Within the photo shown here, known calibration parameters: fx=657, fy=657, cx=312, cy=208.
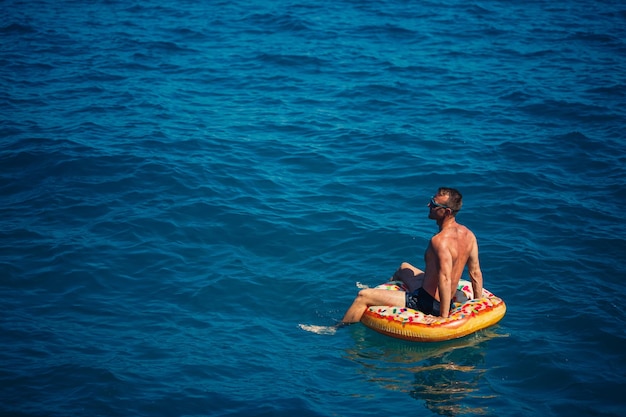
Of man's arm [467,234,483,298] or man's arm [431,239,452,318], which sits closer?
man's arm [431,239,452,318]

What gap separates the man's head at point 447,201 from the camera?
26.2ft

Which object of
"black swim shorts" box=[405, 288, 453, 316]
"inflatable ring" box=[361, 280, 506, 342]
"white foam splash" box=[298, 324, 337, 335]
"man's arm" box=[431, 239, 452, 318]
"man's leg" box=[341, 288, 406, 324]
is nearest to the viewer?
"man's arm" box=[431, 239, 452, 318]

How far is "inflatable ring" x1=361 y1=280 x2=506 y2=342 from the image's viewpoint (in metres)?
8.12

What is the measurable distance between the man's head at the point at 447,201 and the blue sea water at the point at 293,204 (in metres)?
1.69

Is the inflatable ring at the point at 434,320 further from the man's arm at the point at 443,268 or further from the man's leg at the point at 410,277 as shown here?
the man's leg at the point at 410,277

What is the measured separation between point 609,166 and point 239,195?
282 inches

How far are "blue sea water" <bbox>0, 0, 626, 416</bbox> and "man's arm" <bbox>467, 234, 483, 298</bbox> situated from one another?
0.56m

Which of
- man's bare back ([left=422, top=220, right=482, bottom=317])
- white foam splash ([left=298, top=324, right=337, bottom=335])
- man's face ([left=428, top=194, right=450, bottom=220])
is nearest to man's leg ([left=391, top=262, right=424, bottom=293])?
man's bare back ([left=422, top=220, right=482, bottom=317])

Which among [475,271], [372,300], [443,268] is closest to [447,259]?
[443,268]

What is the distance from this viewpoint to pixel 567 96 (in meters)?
15.5

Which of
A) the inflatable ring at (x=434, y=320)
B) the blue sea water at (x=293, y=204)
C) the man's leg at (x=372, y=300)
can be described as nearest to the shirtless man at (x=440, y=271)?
the man's leg at (x=372, y=300)

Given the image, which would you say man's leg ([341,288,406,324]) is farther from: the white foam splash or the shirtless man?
the white foam splash

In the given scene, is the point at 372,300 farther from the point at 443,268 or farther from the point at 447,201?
the point at 447,201

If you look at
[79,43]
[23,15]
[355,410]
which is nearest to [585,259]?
[355,410]
